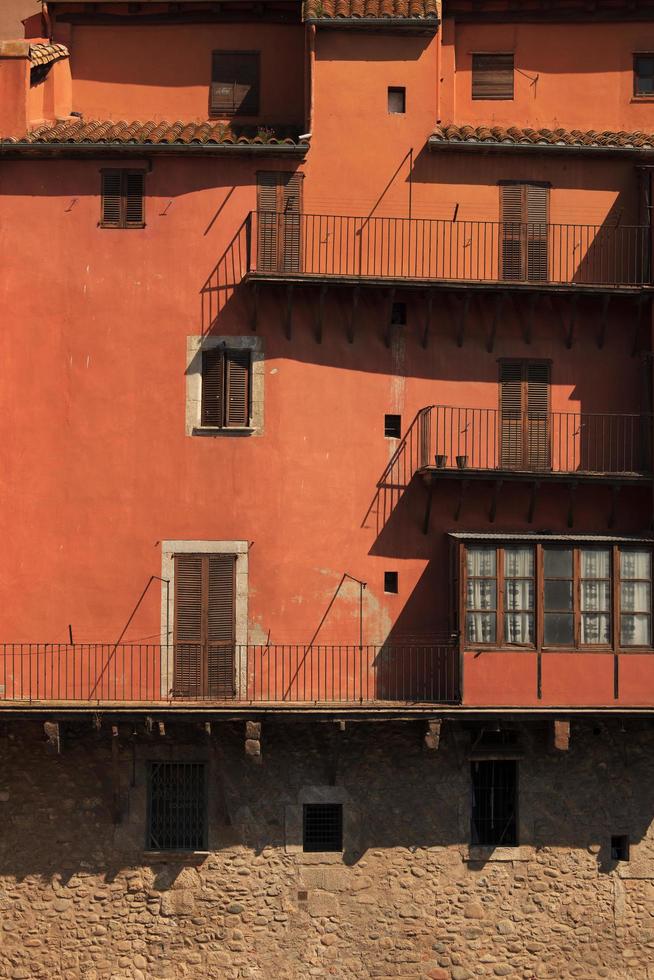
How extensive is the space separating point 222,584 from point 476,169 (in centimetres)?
881

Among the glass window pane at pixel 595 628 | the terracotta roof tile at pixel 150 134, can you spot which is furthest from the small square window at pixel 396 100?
the glass window pane at pixel 595 628

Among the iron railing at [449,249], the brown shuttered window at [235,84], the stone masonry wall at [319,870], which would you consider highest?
the brown shuttered window at [235,84]

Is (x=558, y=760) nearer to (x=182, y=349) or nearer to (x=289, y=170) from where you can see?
(x=182, y=349)

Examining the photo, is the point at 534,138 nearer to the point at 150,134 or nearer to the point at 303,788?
the point at 150,134

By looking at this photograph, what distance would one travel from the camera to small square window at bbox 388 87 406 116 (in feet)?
92.3

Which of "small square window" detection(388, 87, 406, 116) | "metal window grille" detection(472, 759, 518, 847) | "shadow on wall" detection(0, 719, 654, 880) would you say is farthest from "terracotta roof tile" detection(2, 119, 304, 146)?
"metal window grille" detection(472, 759, 518, 847)

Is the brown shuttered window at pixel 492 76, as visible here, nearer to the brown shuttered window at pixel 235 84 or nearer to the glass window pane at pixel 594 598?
the brown shuttered window at pixel 235 84

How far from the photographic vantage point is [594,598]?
2670cm

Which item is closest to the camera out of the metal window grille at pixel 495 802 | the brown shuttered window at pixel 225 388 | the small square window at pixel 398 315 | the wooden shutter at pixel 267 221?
the metal window grille at pixel 495 802

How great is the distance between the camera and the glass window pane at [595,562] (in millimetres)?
26734

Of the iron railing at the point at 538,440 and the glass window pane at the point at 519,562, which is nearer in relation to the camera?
the glass window pane at the point at 519,562

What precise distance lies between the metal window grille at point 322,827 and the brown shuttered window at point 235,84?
12.9 metres

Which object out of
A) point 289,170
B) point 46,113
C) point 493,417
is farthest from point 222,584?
point 46,113

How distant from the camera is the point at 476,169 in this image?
28312 millimetres
